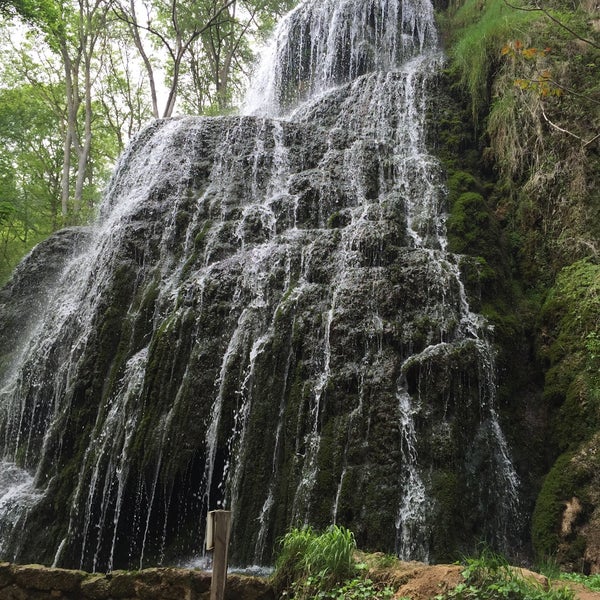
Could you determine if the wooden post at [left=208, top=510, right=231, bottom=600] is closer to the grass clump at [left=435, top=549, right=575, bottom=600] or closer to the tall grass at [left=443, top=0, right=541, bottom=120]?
the grass clump at [left=435, top=549, right=575, bottom=600]

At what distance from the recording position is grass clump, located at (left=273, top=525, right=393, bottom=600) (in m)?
3.84

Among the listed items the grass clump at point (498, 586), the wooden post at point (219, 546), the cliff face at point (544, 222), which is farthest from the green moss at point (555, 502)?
the wooden post at point (219, 546)

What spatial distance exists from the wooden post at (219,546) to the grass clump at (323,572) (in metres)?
0.71

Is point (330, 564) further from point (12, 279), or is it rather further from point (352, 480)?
point (12, 279)

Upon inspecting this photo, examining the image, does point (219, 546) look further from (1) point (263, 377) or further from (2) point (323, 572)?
(1) point (263, 377)

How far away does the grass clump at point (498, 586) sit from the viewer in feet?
10.8

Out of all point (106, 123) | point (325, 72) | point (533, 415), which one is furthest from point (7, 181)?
point (533, 415)

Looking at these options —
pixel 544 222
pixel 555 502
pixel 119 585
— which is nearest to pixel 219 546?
pixel 119 585

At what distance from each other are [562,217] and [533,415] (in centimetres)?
339

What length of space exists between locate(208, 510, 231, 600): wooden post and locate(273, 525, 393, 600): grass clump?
71cm

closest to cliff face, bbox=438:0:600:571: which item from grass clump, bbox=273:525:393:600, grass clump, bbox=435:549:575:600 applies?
grass clump, bbox=435:549:575:600

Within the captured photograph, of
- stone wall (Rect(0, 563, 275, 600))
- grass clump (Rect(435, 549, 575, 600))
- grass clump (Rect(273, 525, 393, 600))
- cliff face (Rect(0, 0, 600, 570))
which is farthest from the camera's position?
cliff face (Rect(0, 0, 600, 570))

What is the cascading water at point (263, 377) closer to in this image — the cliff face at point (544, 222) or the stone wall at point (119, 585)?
the cliff face at point (544, 222)

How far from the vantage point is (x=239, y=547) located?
252 inches
